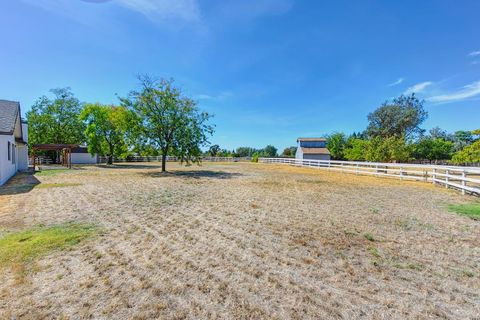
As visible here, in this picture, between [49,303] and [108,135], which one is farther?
[108,135]

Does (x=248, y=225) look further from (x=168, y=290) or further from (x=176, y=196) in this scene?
(x=176, y=196)

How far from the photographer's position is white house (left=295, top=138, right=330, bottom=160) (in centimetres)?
3612

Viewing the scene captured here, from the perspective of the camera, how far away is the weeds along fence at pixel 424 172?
9.03 m

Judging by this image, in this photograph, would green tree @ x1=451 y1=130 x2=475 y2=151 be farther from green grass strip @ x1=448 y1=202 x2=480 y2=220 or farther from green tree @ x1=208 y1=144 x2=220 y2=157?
green grass strip @ x1=448 y1=202 x2=480 y2=220

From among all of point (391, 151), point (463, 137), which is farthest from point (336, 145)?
point (463, 137)

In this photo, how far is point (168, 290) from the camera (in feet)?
8.38

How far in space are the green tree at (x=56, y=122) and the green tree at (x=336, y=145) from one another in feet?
147

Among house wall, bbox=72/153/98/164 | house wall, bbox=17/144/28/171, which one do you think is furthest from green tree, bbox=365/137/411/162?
house wall, bbox=72/153/98/164

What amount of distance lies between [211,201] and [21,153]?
20.3 m

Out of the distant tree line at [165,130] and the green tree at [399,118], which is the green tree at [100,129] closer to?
the distant tree line at [165,130]

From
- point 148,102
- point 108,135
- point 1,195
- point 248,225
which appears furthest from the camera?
point 108,135

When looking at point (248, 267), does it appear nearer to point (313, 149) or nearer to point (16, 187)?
point (16, 187)

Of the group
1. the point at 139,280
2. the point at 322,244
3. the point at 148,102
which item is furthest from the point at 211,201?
the point at 148,102

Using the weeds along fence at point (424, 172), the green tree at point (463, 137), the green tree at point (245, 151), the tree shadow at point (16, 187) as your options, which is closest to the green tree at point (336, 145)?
the weeds along fence at point (424, 172)
